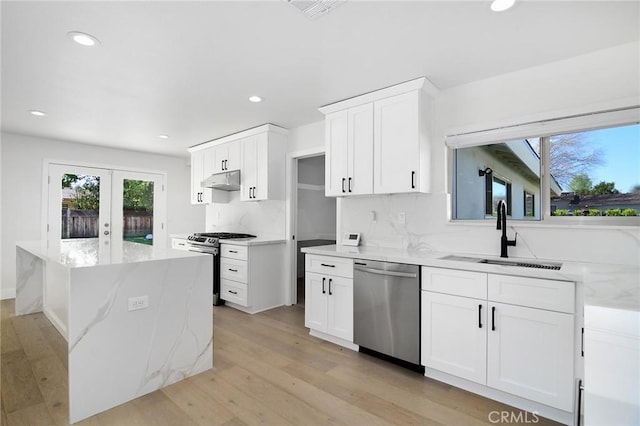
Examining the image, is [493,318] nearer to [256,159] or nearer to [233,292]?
[233,292]

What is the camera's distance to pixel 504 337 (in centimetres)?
207

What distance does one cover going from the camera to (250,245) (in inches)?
157

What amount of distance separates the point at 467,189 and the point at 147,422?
300 centimetres

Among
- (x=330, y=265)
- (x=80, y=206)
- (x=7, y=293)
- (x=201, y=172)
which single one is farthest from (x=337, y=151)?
(x=7, y=293)

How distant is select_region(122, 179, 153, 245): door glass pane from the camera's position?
232 inches

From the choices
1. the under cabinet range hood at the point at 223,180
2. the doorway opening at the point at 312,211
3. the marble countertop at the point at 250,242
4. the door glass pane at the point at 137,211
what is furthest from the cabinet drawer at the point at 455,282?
the door glass pane at the point at 137,211

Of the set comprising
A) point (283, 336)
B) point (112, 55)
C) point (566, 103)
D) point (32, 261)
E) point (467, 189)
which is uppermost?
point (112, 55)

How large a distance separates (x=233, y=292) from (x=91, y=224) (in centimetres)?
323

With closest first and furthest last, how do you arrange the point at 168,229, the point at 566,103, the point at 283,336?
1. the point at 566,103
2. the point at 283,336
3. the point at 168,229

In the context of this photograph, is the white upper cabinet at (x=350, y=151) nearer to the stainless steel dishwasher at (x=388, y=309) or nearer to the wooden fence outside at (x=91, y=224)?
the stainless steel dishwasher at (x=388, y=309)

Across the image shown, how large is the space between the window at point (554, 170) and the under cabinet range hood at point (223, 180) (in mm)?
2960

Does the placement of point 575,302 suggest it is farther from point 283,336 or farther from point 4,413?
point 4,413

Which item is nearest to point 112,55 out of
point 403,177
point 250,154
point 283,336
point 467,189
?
point 250,154

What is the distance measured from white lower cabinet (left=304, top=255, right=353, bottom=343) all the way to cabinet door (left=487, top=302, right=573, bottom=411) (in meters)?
1.18
